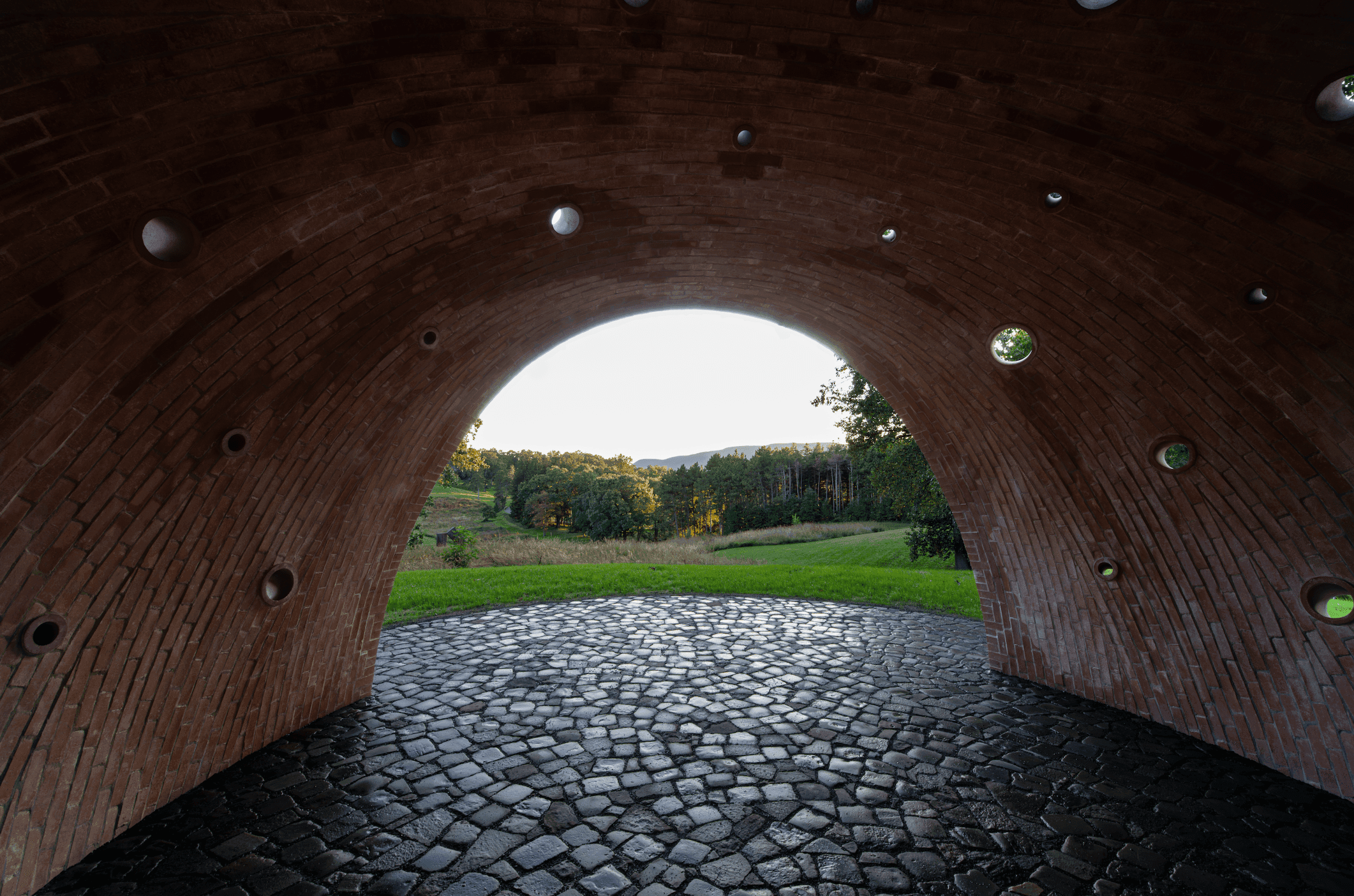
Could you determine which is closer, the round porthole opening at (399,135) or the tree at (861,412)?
the round porthole opening at (399,135)

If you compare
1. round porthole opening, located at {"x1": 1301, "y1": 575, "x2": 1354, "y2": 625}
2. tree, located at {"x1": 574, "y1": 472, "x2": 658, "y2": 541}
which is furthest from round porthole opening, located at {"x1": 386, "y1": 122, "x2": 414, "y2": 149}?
tree, located at {"x1": 574, "y1": 472, "x2": 658, "y2": 541}

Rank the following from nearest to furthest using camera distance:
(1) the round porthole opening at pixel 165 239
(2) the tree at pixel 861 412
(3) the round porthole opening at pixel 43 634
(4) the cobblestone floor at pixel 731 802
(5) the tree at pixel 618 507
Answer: (1) the round porthole opening at pixel 165 239 < (3) the round porthole opening at pixel 43 634 < (4) the cobblestone floor at pixel 731 802 < (2) the tree at pixel 861 412 < (5) the tree at pixel 618 507

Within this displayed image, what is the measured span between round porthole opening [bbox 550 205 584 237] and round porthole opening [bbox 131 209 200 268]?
212cm

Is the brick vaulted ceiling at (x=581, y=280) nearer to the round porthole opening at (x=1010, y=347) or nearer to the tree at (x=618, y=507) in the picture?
the round porthole opening at (x=1010, y=347)

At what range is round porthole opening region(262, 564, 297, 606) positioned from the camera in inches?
175

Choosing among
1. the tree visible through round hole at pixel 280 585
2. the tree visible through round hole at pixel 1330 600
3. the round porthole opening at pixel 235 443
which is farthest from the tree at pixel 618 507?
the tree visible through round hole at pixel 1330 600

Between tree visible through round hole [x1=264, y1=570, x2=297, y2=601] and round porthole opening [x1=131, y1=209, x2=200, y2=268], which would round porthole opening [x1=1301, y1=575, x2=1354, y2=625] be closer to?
round porthole opening [x1=131, y1=209, x2=200, y2=268]

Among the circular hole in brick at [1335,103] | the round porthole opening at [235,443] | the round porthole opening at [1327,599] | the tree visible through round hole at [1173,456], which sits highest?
the circular hole in brick at [1335,103]

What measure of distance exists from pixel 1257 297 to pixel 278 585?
314 inches

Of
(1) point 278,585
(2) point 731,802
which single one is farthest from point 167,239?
(2) point 731,802

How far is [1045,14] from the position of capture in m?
2.33

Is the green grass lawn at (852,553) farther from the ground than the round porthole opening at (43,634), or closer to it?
closer to it

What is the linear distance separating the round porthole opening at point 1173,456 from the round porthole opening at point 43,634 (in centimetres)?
802

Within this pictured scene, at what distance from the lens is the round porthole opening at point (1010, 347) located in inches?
188
